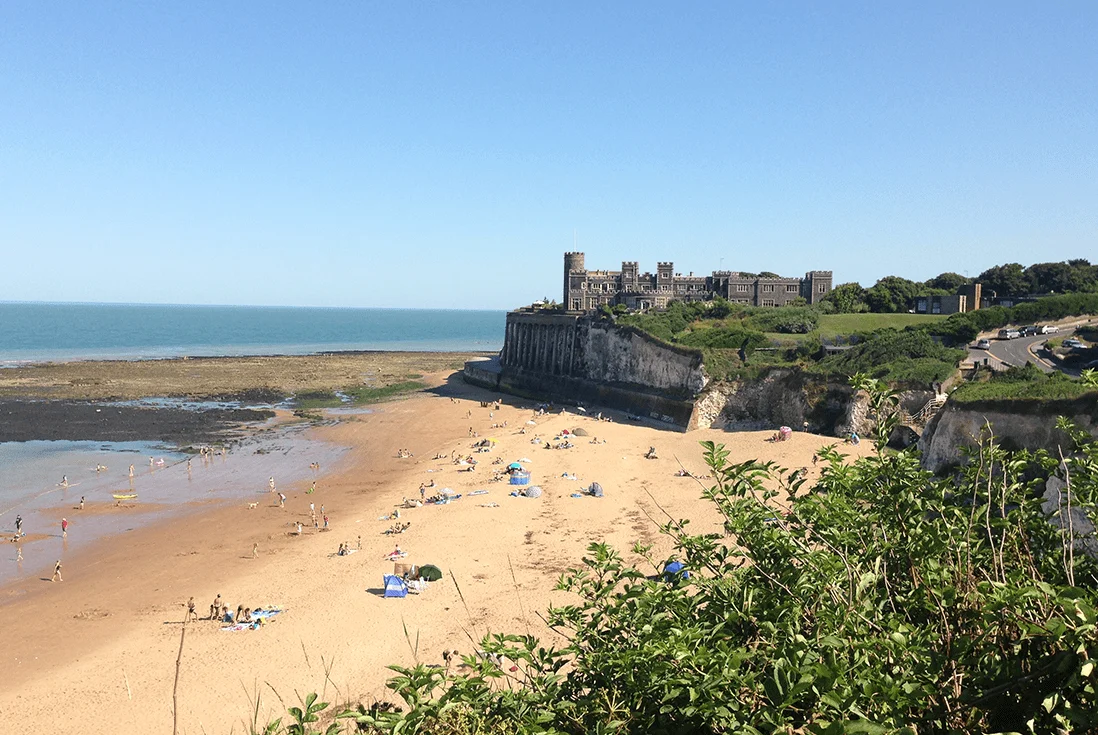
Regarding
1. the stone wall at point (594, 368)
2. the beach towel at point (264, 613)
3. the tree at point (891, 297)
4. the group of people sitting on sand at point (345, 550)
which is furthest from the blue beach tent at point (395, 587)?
the tree at point (891, 297)

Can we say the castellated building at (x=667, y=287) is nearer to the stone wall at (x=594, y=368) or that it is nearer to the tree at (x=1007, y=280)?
the stone wall at (x=594, y=368)

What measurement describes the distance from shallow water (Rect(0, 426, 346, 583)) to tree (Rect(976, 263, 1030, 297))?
64465 millimetres

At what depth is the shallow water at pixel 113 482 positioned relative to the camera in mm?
26781

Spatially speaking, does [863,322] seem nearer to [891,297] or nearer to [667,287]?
[891,297]

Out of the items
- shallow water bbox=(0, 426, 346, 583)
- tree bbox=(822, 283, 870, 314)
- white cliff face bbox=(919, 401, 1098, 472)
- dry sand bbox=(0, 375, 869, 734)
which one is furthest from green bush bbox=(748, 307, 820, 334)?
shallow water bbox=(0, 426, 346, 583)

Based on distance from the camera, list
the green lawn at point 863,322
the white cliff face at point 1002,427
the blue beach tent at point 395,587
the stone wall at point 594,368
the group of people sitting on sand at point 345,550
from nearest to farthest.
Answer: the blue beach tent at point 395,587, the white cliff face at point 1002,427, the group of people sitting on sand at point 345,550, the stone wall at point 594,368, the green lawn at point 863,322

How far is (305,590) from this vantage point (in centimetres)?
2155

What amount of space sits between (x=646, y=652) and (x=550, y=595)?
51.7 feet

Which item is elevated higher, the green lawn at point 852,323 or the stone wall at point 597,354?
the green lawn at point 852,323

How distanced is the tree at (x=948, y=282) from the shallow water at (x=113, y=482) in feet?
215

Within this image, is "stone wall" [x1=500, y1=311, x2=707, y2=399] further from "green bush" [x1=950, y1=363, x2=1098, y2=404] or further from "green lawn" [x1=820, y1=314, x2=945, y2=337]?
"green bush" [x1=950, y1=363, x2=1098, y2=404]

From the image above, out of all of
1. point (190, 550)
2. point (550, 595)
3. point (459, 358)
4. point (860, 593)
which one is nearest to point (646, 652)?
point (860, 593)

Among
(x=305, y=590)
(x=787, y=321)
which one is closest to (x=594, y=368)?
(x=787, y=321)

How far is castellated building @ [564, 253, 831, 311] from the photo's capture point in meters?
71.0
